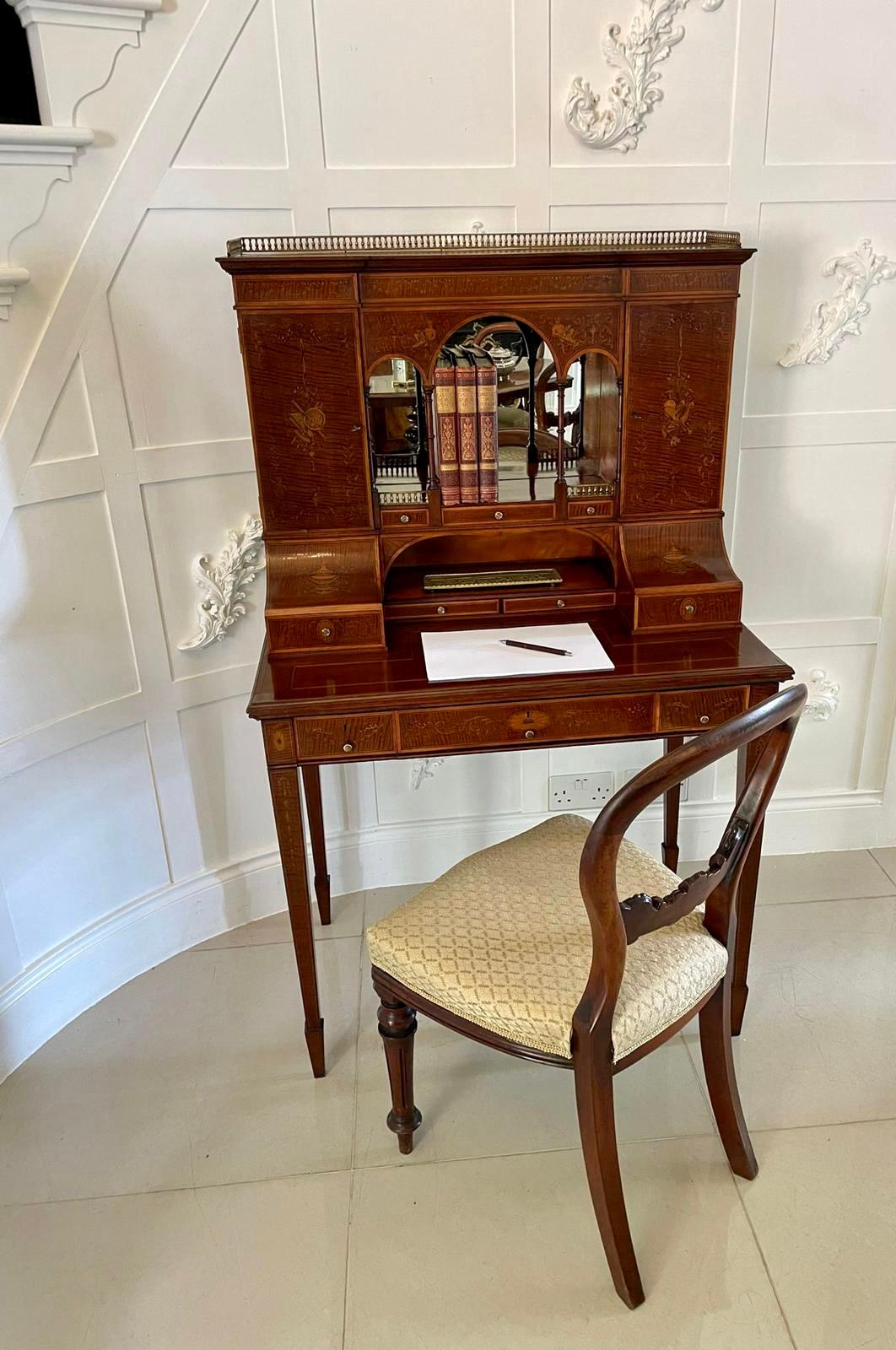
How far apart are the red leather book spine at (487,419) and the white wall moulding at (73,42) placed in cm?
81

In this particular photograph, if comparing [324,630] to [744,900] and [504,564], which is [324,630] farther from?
[744,900]

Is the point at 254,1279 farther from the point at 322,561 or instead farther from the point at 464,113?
the point at 464,113

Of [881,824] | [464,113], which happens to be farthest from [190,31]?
[881,824]

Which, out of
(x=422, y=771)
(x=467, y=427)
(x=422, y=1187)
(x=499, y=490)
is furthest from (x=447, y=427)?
(x=422, y=1187)

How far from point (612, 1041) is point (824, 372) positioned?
4.88 ft

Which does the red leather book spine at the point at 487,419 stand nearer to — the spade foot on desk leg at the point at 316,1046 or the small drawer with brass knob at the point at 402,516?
the small drawer with brass knob at the point at 402,516

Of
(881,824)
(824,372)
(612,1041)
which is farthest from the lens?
(881,824)

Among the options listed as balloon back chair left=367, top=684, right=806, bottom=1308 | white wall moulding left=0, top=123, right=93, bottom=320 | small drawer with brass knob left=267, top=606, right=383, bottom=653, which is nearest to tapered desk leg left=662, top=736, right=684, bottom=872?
balloon back chair left=367, top=684, right=806, bottom=1308

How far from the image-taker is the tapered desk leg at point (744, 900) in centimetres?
158

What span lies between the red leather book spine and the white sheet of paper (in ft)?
0.84

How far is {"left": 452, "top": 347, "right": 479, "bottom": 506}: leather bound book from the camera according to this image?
1628 mm

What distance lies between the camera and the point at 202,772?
2102 mm

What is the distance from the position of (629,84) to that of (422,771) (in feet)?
4.92

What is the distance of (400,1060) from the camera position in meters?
1.53
